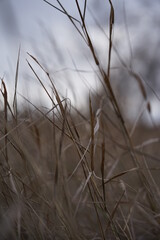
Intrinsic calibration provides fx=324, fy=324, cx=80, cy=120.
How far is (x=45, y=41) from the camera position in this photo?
150 cm

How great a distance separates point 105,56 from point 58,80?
94cm

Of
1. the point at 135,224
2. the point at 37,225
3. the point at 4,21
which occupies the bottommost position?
the point at 135,224

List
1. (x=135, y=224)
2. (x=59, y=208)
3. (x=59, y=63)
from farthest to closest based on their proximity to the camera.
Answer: (x=59, y=63)
(x=135, y=224)
(x=59, y=208)

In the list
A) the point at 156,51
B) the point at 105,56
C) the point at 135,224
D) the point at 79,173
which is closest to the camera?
the point at 135,224

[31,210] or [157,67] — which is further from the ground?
[157,67]

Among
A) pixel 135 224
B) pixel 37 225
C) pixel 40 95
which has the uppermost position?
pixel 40 95

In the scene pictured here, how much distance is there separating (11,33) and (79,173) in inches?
21.5

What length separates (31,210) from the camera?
0.66 metres

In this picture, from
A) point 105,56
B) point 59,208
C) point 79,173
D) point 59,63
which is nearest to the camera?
point 59,208

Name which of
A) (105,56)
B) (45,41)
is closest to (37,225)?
(45,41)

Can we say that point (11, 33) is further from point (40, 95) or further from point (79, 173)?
point (79, 173)

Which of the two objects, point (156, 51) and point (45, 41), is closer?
point (45, 41)

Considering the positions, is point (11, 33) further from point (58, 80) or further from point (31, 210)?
point (31, 210)

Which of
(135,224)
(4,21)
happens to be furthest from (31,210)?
(4,21)
